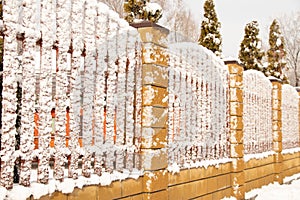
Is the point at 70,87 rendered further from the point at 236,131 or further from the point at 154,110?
the point at 236,131

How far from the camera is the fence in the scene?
2.94m

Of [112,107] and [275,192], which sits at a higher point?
[112,107]

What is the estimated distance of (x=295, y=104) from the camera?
11.2 meters

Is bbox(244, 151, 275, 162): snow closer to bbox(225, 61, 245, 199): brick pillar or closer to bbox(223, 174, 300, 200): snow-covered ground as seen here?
bbox(225, 61, 245, 199): brick pillar

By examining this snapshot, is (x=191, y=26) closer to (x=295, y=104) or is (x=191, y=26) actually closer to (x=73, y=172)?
(x=295, y=104)

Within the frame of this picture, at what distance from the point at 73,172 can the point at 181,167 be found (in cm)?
195

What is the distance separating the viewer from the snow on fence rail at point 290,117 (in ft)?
32.7

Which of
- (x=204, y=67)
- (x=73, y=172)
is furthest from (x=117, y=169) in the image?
(x=204, y=67)

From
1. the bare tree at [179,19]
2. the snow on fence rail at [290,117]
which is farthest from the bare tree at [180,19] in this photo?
the snow on fence rail at [290,117]

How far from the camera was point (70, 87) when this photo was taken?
336cm

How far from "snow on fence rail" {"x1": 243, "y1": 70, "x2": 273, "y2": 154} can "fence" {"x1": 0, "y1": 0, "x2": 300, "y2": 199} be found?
0.54 m

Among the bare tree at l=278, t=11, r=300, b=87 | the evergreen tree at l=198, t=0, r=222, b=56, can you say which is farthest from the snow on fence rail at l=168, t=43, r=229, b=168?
the bare tree at l=278, t=11, r=300, b=87

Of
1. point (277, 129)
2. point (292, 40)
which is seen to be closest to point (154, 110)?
point (277, 129)

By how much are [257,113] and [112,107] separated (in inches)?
188
